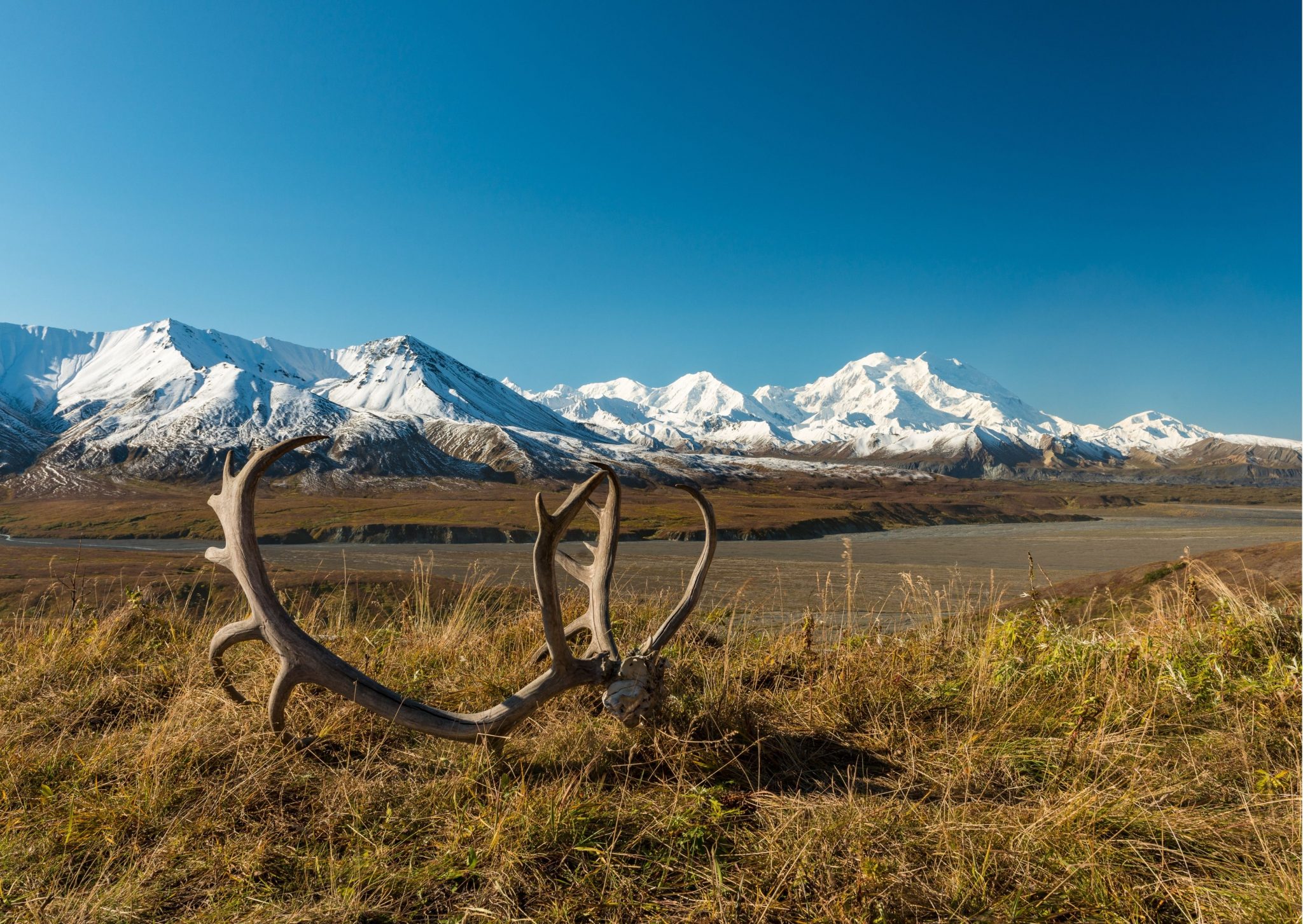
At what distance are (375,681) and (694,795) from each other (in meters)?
1.68

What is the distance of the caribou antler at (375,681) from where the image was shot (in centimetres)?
325

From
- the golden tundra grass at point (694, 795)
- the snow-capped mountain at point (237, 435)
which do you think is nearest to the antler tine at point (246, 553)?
the golden tundra grass at point (694, 795)

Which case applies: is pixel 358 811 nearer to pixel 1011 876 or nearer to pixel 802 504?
pixel 1011 876

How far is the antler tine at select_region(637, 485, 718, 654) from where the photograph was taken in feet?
13.2

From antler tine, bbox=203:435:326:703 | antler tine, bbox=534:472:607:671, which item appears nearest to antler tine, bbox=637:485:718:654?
antler tine, bbox=534:472:607:671

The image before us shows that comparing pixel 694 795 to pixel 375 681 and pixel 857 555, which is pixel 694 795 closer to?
pixel 375 681

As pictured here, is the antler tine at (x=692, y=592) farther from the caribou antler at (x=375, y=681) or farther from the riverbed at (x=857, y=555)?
the riverbed at (x=857, y=555)

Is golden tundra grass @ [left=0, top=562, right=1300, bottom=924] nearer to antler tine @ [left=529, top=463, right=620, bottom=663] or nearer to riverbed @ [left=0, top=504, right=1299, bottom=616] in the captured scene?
antler tine @ [left=529, top=463, right=620, bottom=663]

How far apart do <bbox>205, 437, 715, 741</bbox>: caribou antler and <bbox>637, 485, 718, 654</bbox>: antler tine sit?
36 cm

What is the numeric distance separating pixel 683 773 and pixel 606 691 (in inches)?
22.3

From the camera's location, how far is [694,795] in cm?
324

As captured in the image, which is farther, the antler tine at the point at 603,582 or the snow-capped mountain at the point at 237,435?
the snow-capped mountain at the point at 237,435

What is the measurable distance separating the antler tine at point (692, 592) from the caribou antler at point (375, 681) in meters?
0.36

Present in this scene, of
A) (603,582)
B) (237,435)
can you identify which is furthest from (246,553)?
(237,435)
